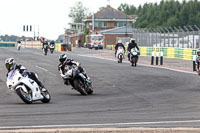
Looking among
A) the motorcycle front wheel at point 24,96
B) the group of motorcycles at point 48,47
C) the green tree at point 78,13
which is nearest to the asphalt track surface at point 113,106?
the motorcycle front wheel at point 24,96

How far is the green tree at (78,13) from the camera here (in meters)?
198

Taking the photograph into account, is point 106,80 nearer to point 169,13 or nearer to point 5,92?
point 5,92

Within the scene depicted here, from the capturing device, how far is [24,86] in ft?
43.7

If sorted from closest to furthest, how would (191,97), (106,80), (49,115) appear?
(49,115) → (191,97) → (106,80)

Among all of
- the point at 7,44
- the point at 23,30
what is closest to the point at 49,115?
the point at 7,44

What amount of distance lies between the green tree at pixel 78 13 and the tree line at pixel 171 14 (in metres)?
22.0

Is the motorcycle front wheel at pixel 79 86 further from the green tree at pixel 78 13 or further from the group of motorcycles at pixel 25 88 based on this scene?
the green tree at pixel 78 13

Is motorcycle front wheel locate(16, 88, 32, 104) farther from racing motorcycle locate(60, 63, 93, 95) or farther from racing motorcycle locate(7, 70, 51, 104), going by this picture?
racing motorcycle locate(60, 63, 93, 95)

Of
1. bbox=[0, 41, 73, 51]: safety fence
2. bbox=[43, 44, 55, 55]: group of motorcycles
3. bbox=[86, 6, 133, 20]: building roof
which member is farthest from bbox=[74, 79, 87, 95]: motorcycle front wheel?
bbox=[86, 6, 133, 20]: building roof

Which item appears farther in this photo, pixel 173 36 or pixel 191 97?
pixel 173 36

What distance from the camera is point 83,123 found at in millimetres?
9211

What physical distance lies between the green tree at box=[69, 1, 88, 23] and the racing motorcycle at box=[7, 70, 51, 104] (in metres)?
184

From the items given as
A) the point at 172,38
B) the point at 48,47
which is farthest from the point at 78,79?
the point at 48,47

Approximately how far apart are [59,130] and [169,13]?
162 metres
